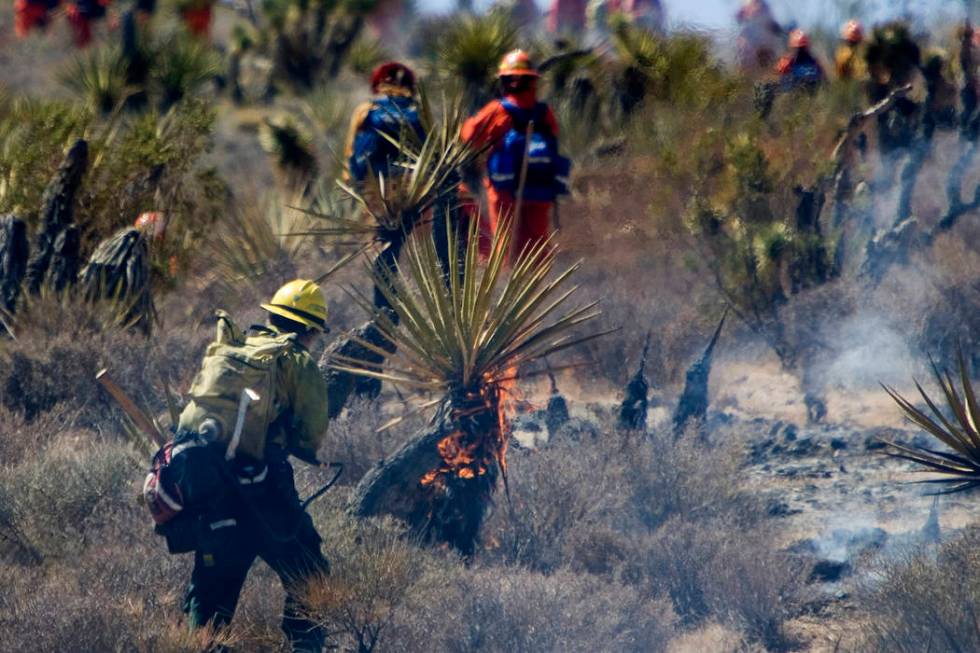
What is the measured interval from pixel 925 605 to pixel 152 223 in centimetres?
638

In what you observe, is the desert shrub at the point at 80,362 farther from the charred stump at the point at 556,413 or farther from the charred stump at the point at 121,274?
the charred stump at the point at 556,413

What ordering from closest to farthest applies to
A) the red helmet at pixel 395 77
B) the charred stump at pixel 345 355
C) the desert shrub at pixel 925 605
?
the desert shrub at pixel 925 605
the charred stump at pixel 345 355
the red helmet at pixel 395 77

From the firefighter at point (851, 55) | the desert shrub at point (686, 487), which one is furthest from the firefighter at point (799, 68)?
the desert shrub at point (686, 487)

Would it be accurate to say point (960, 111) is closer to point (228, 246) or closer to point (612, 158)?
point (612, 158)

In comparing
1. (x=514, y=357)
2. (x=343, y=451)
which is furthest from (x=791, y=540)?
(x=343, y=451)

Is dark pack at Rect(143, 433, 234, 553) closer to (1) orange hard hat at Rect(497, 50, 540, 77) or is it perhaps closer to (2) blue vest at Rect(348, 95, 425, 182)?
(2) blue vest at Rect(348, 95, 425, 182)

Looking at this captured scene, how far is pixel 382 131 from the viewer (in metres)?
9.18

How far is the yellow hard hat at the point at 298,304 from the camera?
590cm

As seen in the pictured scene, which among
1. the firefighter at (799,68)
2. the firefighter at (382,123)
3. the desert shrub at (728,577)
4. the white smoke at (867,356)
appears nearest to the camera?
the desert shrub at (728,577)

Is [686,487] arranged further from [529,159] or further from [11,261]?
[11,261]

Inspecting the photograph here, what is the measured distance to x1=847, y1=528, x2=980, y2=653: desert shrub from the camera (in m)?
5.87

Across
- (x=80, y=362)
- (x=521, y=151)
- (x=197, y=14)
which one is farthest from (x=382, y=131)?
(x=197, y=14)

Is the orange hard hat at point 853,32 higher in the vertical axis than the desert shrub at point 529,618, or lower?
higher

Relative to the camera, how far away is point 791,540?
7.48 meters
